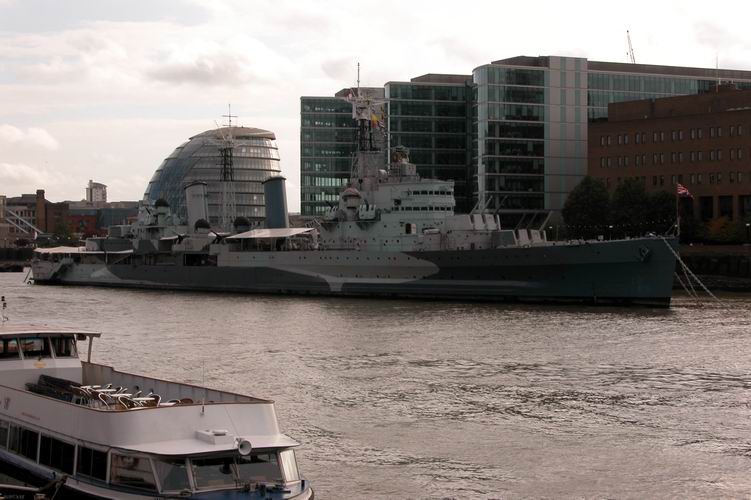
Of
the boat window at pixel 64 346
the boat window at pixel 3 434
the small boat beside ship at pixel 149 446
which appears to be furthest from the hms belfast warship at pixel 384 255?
the boat window at pixel 3 434

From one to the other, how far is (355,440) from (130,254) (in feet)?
211

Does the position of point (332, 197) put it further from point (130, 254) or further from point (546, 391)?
point (546, 391)

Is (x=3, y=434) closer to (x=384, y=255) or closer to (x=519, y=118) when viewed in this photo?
(x=384, y=255)

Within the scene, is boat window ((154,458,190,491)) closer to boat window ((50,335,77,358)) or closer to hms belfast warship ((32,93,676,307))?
boat window ((50,335,77,358))

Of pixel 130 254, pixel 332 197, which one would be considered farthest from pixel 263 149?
pixel 130 254

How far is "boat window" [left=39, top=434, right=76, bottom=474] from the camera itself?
16.0 metres

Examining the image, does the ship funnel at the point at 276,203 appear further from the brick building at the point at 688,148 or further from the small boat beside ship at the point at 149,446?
the small boat beside ship at the point at 149,446

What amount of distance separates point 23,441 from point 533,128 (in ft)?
313

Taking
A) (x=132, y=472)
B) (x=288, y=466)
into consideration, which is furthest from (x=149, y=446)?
(x=288, y=466)

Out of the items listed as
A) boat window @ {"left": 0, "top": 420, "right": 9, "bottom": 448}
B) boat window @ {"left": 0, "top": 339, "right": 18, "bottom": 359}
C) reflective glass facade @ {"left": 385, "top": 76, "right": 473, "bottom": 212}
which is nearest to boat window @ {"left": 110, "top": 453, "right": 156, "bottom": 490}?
boat window @ {"left": 0, "top": 420, "right": 9, "bottom": 448}

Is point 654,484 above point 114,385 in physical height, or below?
below

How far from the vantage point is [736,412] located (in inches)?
956

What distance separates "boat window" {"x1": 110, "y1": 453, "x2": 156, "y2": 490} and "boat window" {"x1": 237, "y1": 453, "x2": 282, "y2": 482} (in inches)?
50.8

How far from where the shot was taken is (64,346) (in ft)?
67.5
